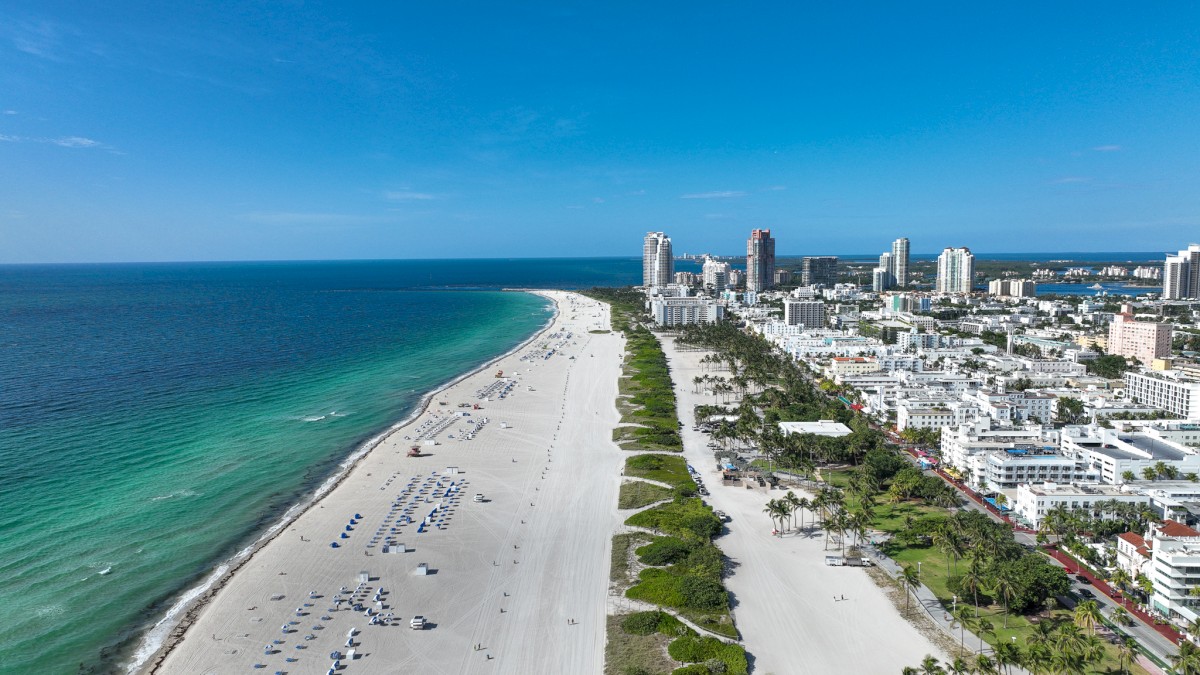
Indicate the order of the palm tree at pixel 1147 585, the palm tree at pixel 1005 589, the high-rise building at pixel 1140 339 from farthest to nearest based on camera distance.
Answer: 1. the high-rise building at pixel 1140 339
2. the palm tree at pixel 1147 585
3. the palm tree at pixel 1005 589

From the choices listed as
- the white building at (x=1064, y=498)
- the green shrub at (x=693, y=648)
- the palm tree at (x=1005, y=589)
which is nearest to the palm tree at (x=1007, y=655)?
the palm tree at (x=1005, y=589)

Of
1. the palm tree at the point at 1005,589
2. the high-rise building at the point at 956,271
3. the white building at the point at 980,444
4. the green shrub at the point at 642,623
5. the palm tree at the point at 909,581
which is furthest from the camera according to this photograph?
the high-rise building at the point at 956,271

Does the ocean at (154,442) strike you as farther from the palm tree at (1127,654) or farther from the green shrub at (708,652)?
the palm tree at (1127,654)

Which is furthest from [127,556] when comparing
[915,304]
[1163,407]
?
[915,304]

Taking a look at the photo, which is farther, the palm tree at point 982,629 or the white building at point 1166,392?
the white building at point 1166,392

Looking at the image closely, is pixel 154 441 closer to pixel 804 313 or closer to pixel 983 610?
pixel 983 610

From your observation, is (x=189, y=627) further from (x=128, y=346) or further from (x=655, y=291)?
(x=655, y=291)
